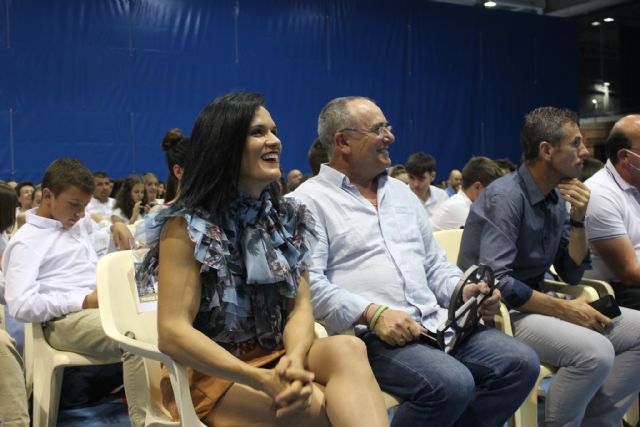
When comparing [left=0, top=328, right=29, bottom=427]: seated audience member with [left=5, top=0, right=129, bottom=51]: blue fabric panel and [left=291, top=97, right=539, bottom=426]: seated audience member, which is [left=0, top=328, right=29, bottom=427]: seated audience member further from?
[left=5, top=0, right=129, bottom=51]: blue fabric panel

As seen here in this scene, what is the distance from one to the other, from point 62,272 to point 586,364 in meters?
2.20

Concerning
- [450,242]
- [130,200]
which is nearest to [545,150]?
[450,242]

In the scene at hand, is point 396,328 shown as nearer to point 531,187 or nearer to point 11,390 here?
point 531,187

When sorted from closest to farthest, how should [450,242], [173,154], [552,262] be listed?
[552,262]
[450,242]
[173,154]

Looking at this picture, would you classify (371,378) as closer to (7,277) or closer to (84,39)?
(7,277)

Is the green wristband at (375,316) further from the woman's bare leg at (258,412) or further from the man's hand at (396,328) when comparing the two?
the woman's bare leg at (258,412)

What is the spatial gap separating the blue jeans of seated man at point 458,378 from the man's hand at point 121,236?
1579 millimetres

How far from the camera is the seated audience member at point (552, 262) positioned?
246 centimetres

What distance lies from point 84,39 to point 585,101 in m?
9.27

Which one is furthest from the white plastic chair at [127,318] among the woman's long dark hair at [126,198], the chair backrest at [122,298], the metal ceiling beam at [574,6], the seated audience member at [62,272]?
the metal ceiling beam at [574,6]

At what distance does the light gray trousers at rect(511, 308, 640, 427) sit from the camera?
244 centimetres

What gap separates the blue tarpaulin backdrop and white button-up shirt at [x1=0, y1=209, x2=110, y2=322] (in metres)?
6.37

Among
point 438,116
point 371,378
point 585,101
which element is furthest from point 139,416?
point 585,101

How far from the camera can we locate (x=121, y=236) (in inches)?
134
